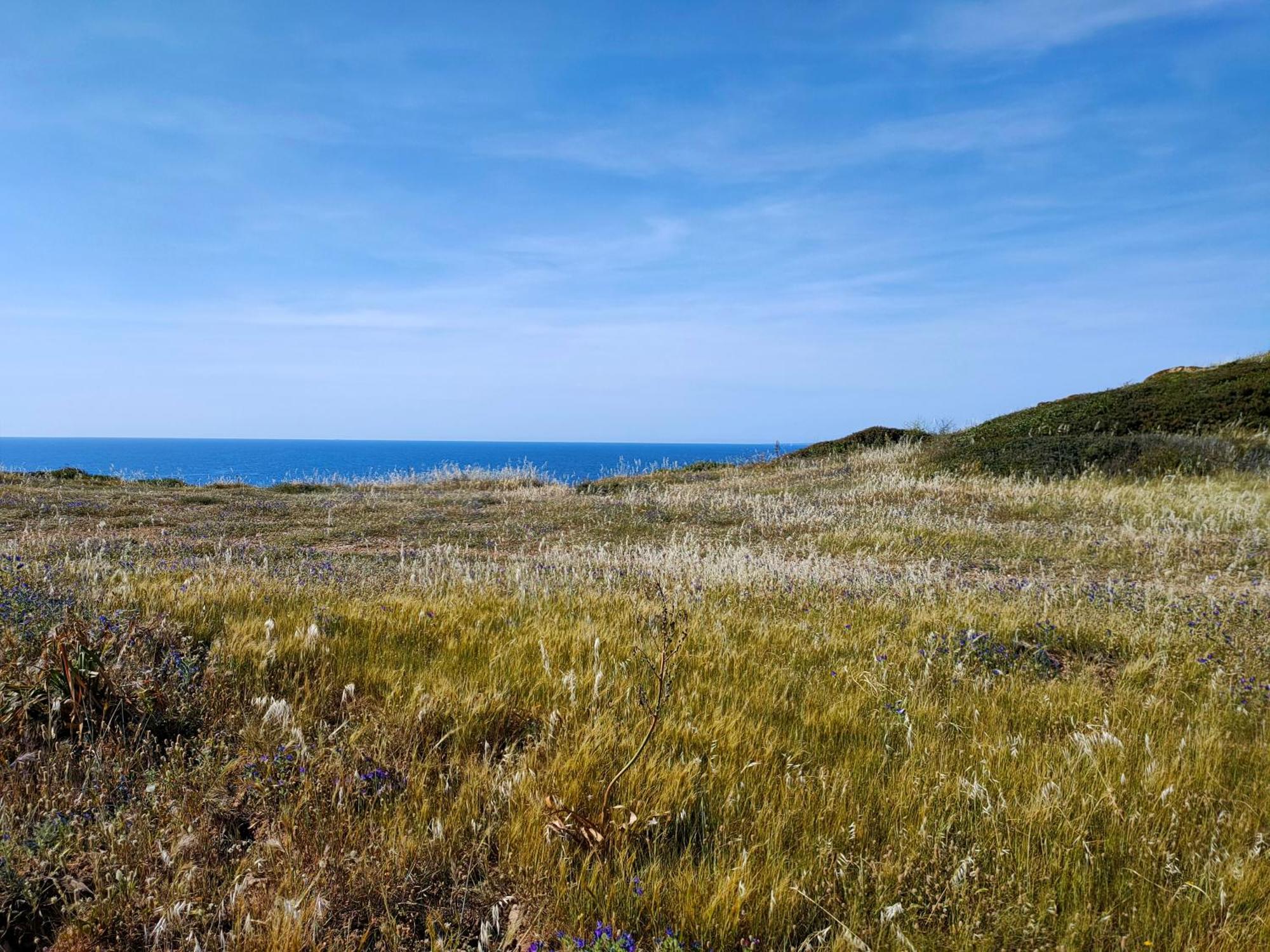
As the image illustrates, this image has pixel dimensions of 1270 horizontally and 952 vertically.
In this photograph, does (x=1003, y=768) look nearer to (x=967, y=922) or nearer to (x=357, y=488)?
(x=967, y=922)

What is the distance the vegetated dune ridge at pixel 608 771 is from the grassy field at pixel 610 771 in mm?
16

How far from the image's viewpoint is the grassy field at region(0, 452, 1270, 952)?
6.40ft

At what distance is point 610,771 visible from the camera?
260 cm

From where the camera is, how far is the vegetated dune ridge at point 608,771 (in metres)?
1.95

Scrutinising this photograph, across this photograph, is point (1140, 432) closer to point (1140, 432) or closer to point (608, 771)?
point (1140, 432)

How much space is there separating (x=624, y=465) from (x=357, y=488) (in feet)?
42.6

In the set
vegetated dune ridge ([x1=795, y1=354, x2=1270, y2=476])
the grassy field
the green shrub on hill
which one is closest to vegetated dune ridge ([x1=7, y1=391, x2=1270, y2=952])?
the grassy field

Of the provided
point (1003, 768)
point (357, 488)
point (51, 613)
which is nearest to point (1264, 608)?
point (1003, 768)

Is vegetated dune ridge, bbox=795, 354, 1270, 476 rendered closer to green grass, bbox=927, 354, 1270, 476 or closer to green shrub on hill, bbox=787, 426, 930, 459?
green grass, bbox=927, 354, 1270, 476

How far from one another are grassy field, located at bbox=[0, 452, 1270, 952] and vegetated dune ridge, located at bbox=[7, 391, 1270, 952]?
2cm

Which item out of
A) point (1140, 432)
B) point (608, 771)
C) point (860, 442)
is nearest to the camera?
point (608, 771)

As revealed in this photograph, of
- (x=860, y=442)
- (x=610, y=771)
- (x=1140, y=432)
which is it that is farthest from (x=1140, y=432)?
(x=610, y=771)

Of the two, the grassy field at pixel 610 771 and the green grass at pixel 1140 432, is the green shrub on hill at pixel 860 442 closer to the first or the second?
the green grass at pixel 1140 432

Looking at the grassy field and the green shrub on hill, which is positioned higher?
the green shrub on hill
